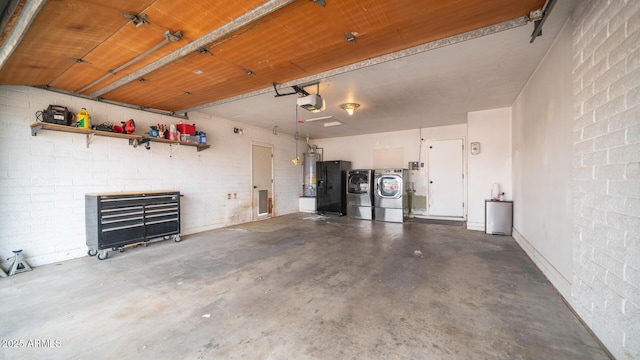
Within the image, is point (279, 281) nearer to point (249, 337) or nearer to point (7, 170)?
point (249, 337)

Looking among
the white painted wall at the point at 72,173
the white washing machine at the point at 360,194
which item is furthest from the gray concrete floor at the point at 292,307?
the white washing machine at the point at 360,194

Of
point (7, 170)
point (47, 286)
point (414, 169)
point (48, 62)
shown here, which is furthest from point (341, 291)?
point (414, 169)

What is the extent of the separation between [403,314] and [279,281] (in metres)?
1.36

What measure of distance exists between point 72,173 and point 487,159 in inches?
292

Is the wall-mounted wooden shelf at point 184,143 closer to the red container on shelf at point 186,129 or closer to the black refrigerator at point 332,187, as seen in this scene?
the red container on shelf at point 186,129

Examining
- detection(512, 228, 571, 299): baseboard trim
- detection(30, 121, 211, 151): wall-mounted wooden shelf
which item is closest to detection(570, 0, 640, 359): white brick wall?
detection(512, 228, 571, 299): baseboard trim

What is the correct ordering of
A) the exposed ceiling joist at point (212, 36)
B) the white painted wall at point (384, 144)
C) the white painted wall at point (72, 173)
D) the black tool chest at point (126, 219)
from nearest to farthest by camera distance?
the exposed ceiling joist at point (212, 36)
the white painted wall at point (72, 173)
the black tool chest at point (126, 219)
the white painted wall at point (384, 144)

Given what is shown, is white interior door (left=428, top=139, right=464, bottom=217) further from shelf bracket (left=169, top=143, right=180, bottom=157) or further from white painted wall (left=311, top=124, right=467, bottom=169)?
shelf bracket (left=169, top=143, right=180, bottom=157)

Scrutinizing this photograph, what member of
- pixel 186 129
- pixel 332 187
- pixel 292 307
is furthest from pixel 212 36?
pixel 332 187

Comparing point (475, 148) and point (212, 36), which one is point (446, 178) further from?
point (212, 36)

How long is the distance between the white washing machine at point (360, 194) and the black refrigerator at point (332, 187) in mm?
411

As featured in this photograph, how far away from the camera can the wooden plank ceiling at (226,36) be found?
6.07ft

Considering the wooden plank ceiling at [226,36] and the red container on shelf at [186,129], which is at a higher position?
the wooden plank ceiling at [226,36]

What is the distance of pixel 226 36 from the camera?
2.26 metres
